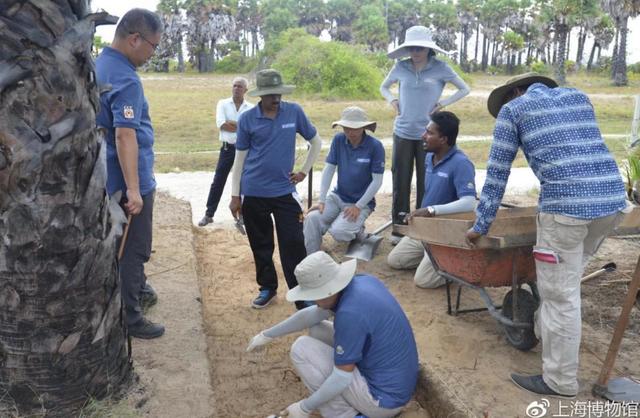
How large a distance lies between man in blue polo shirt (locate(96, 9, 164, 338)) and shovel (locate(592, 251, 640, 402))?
261 centimetres

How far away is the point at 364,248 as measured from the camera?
18.9 ft

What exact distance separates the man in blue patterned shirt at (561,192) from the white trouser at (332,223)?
224 cm

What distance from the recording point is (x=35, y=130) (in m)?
2.64

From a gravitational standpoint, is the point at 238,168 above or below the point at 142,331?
above

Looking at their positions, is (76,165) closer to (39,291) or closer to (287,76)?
(39,291)

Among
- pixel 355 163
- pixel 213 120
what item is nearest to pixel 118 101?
pixel 355 163

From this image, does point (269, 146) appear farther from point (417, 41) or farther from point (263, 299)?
point (417, 41)

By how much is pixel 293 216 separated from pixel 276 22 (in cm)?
6020

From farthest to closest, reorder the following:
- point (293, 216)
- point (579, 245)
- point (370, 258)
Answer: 1. point (370, 258)
2. point (293, 216)
3. point (579, 245)

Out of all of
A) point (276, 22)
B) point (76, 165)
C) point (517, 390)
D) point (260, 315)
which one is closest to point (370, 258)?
point (260, 315)

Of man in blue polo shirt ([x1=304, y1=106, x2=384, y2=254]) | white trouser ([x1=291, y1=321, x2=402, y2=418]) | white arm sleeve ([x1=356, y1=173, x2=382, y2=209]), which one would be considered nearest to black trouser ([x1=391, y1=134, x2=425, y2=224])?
man in blue polo shirt ([x1=304, y1=106, x2=384, y2=254])

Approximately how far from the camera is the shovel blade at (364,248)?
5695 millimetres

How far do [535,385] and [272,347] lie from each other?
1.81 meters

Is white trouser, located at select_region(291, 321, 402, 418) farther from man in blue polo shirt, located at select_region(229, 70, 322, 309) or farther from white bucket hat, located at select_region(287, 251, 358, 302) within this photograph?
man in blue polo shirt, located at select_region(229, 70, 322, 309)
